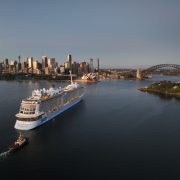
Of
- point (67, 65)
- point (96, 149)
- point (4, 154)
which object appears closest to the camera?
point (4, 154)

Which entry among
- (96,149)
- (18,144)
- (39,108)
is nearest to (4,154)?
(18,144)

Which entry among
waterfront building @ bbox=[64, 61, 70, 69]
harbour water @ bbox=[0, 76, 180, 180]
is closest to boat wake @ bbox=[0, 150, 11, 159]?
harbour water @ bbox=[0, 76, 180, 180]

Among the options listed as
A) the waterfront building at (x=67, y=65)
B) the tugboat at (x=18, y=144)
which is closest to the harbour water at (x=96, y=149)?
the tugboat at (x=18, y=144)

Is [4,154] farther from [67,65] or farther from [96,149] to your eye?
[67,65]

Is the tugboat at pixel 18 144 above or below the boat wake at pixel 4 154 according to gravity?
above

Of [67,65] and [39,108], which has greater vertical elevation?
[67,65]

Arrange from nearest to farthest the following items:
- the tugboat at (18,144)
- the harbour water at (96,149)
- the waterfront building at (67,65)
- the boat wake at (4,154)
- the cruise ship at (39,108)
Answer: the harbour water at (96,149), the boat wake at (4,154), the tugboat at (18,144), the cruise ship at (39,108), the waterfront building at (67,65)

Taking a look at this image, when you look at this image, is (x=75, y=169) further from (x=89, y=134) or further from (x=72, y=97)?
(x=72, y=97)

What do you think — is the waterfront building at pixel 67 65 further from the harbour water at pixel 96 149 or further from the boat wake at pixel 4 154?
the boat wake at pixel 4 154

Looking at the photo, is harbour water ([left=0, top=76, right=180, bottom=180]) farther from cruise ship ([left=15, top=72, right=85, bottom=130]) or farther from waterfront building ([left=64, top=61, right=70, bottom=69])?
waterfront building ([left=64, top=61, right=70, bottom=69])

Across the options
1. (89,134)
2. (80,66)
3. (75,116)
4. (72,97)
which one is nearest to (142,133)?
(89,134)

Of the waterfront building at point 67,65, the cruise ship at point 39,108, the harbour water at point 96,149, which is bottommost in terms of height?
the harbour water at point 96,149
